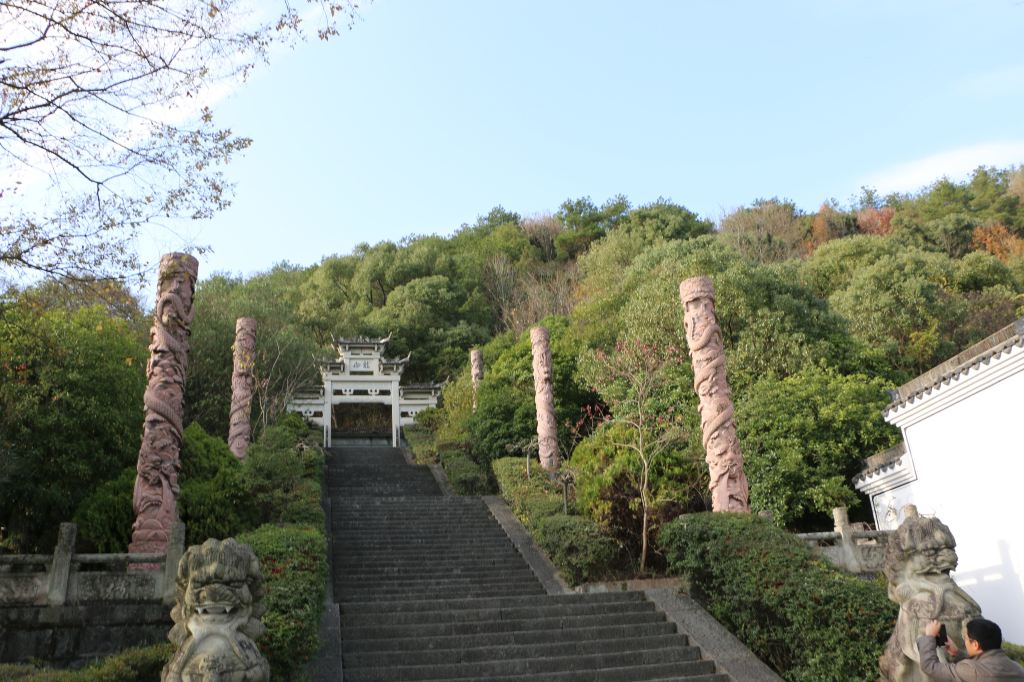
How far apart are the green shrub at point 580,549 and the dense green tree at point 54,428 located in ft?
22.5

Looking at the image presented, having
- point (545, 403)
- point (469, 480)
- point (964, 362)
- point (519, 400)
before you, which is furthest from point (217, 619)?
point (519, 400)

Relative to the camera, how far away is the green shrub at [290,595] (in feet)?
20.8

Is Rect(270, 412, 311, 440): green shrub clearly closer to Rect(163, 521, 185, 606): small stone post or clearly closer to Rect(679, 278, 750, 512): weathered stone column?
Rect(163, 521, 185, 606): small stone post

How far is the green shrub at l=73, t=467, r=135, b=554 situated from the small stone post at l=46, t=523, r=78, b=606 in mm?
2038

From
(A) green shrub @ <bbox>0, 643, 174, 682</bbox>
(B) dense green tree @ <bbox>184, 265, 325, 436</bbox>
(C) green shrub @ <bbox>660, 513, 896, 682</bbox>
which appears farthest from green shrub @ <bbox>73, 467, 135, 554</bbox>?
(B) dense green tree @ <bbox>184, 265, 325, 436</bbox>

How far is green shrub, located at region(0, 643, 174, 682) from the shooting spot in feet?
18.4

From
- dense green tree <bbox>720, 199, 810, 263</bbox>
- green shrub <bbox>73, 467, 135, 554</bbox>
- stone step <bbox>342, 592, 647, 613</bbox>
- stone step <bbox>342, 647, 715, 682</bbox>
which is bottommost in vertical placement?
stone step <bbox>342, 647, 715, 682</bbox>

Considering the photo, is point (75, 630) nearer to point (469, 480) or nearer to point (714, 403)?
point (714, 403)

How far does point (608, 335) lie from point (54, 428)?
45.4 ft

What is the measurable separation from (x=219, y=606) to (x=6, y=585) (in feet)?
17.6

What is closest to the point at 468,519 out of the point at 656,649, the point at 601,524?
the point at 601,524

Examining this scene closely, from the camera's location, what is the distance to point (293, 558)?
24.9 ft

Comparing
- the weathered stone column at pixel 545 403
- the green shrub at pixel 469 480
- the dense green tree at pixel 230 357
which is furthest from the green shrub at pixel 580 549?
the dense green tree at pixel 230 357

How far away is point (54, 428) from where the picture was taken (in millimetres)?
11156
